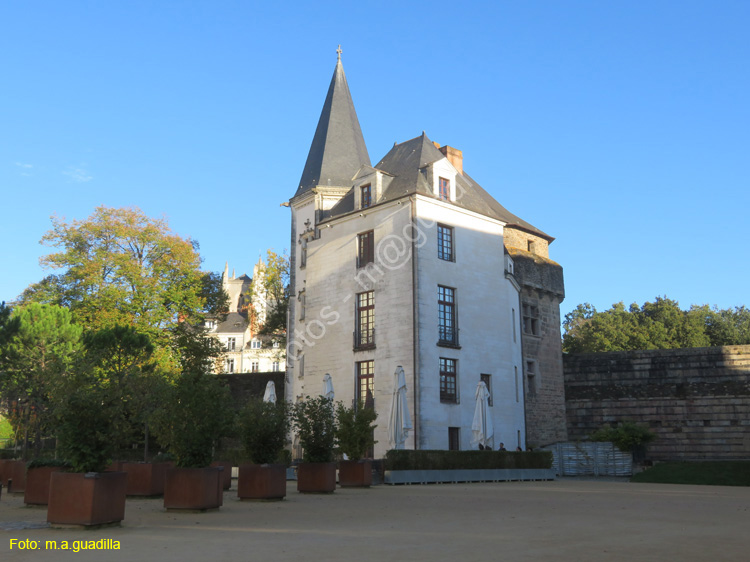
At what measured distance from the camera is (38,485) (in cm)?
1267

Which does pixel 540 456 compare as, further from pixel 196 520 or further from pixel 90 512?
pixel 90 512

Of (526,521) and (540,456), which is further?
(540,456)

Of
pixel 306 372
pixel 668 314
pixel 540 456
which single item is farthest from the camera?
pixel 668 314

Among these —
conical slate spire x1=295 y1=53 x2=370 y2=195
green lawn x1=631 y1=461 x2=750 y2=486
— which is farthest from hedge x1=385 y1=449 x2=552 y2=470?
conical slate spire x1=295 y1=53 x2=370 y2=195

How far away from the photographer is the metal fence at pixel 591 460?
2914 cm

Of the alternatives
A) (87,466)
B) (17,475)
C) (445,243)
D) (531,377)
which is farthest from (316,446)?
(531,377)

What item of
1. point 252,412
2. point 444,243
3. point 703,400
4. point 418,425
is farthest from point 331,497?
point 703,400

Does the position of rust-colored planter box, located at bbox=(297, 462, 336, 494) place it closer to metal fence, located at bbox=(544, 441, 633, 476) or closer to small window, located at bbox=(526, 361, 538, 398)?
metal fence, located at bbox=(544, 441, 633, 476)

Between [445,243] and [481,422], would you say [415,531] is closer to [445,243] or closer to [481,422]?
[481,422]

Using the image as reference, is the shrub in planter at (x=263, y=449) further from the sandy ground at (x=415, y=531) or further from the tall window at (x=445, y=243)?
the tall window at (x=445, y=243)

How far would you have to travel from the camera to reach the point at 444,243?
3080 centimetres

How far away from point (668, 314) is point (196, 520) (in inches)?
2128

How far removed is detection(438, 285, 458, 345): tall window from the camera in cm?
2955

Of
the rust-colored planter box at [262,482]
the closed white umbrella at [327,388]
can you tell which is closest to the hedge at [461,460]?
the closed white umbrella at [327,388]
